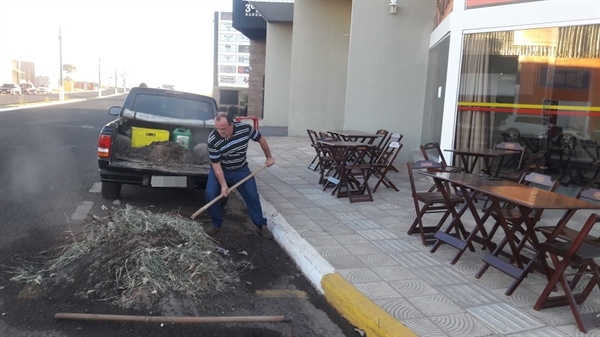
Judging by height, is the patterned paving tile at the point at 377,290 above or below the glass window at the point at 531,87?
below

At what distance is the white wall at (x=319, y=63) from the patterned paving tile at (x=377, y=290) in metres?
12.7

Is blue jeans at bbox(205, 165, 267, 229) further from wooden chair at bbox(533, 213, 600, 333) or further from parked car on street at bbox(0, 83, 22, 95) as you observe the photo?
parked car on street at bbox(0, 83, 22, 95)

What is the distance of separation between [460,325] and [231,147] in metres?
3.23

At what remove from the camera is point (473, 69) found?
8.49m

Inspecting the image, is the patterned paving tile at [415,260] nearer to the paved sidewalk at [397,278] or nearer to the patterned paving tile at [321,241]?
the paved sidewalk at [397,278]

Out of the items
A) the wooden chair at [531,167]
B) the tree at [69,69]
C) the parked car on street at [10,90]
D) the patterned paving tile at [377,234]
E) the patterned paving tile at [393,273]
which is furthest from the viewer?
the tree at [69,69]

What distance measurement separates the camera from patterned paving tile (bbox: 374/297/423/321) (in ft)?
12.6

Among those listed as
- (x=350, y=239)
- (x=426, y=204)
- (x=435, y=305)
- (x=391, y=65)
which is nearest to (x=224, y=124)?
(x=350, y=239)

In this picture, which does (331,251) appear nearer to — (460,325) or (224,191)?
(224,191)

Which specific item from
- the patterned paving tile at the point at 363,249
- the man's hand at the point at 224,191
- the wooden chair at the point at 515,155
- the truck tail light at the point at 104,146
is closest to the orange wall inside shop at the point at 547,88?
the wooden chair at the point at 515,155

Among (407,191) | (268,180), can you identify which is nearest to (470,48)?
(407,191)

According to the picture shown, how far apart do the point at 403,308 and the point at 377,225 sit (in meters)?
2.43

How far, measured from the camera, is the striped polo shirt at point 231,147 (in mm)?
5773

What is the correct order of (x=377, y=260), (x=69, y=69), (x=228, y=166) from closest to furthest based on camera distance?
(x=377, y=260), (x=228, y=166), (x=69, y=69)
